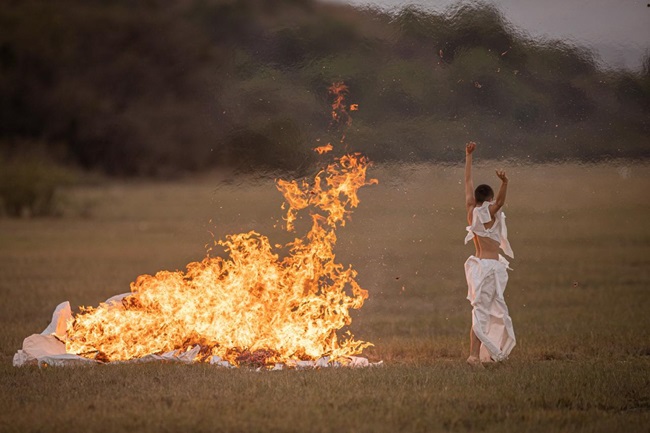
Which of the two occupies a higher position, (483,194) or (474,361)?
(483,194)

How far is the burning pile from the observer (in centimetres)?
1190

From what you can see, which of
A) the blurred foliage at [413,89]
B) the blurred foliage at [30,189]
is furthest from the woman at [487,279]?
the blurred foliage at [30,189]

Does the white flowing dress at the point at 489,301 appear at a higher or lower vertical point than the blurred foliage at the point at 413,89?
lower

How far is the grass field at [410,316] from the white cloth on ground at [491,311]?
0.23m

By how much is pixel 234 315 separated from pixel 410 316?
16.5 ft

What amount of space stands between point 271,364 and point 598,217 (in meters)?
11.1

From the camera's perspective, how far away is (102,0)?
1807 inches

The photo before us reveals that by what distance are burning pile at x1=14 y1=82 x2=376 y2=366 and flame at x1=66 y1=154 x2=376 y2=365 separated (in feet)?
0.04

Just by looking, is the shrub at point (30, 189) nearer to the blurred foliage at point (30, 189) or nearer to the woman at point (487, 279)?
the blurred foliage at point (30, 189)

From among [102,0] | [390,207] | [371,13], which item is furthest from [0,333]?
[102,0]

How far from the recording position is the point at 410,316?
16.5 metres

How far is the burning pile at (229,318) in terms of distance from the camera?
11.9 meters

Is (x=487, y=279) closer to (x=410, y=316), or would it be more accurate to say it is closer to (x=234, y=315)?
(x=234, y=315)

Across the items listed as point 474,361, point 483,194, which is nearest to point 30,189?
point 483,194
